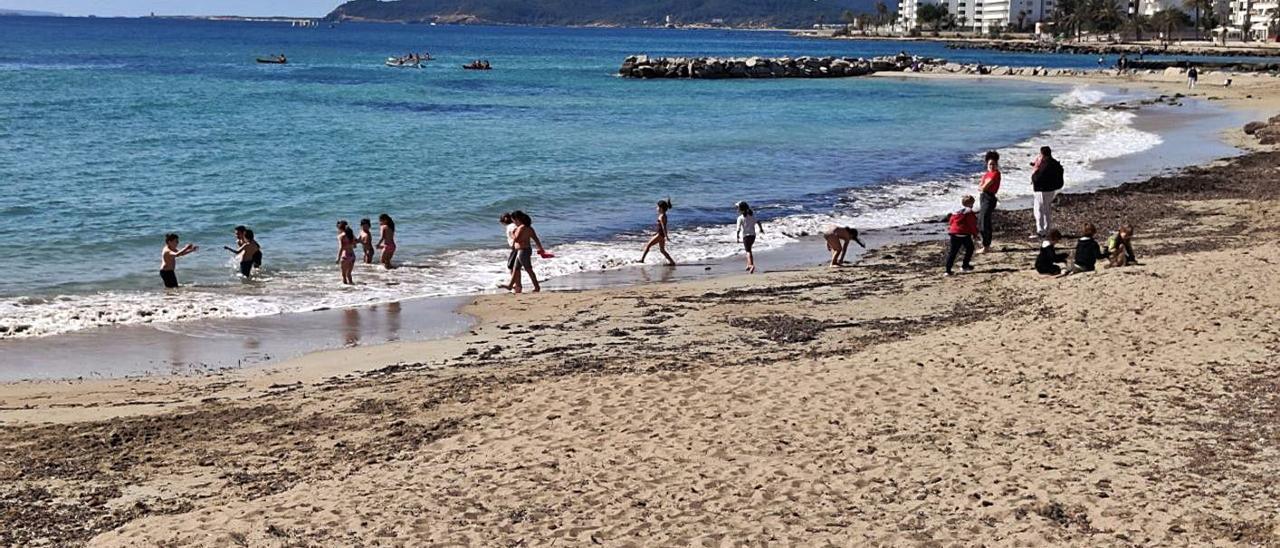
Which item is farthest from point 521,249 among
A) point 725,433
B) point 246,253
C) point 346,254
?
point 725,433

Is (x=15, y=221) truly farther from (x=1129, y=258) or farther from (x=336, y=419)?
(x=1129, y=258)

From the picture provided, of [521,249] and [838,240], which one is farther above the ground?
[521,249]

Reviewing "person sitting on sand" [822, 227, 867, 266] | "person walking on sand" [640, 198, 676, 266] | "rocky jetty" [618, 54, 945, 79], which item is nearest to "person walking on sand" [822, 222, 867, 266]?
"person sitting on sand" [822, 227, 867, 266]

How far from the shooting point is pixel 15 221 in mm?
22016

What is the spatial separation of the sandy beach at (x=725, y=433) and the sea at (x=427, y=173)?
4.54 m

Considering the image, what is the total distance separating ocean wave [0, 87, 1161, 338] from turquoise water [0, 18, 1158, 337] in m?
0.06

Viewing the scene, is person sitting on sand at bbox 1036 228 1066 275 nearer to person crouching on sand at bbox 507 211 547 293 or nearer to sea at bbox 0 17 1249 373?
sea at bbox 0 17 1249 373

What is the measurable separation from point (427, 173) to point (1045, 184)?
51.9ft

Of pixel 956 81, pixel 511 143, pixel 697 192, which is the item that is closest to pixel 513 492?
pixel 697 192

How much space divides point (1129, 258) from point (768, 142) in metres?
23.8

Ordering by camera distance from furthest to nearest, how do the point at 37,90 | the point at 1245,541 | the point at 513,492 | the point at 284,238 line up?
the point at 37,90
the point at 284,238
the point at 513,492
the point at 1245,541

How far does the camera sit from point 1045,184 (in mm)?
18219

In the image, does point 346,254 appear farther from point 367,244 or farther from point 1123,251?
point 1123,251

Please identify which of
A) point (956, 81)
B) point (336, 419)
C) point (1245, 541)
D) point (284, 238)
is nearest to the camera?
point (1245, 541)
